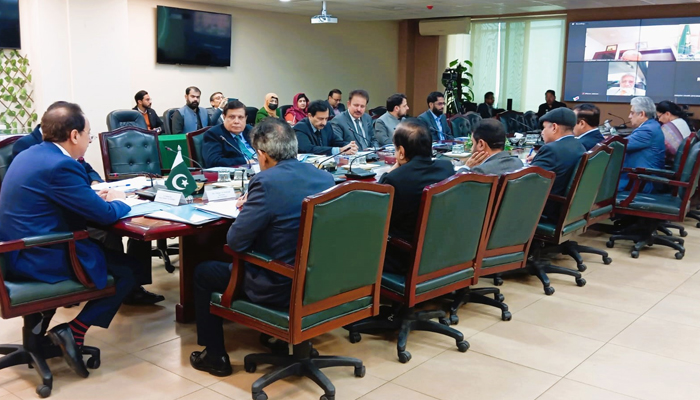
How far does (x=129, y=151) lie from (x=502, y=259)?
101 inches

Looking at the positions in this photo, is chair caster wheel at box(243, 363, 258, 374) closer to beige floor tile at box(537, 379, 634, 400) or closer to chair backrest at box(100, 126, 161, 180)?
beige floor tile at box(537, 379, 634, 400)

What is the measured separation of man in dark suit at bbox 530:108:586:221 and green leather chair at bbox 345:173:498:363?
1.09m

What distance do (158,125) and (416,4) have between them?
4.38 m

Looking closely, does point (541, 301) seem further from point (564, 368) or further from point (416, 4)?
point (416, 4)

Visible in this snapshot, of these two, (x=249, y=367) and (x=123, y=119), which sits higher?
(x=123, y=119)

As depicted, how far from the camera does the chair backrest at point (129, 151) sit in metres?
4.23

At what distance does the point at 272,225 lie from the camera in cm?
238

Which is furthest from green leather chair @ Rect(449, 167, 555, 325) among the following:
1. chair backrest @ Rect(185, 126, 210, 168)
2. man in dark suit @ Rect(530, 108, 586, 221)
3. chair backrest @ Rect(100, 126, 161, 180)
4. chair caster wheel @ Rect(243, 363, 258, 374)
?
chair backrest @ Rect(100, 126, 161, 180)

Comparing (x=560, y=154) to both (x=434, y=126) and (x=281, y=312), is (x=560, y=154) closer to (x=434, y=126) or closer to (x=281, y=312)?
(x=281, y=312)

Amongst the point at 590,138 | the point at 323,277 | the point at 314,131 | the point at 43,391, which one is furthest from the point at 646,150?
the point at 43,391

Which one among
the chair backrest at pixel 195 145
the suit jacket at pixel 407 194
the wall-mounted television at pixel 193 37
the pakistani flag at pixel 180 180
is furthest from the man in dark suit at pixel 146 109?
the suit jacket at pixel 407 194

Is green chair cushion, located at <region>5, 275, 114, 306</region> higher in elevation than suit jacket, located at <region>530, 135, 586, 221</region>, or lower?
lower

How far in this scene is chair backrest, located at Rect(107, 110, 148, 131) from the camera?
6074mm

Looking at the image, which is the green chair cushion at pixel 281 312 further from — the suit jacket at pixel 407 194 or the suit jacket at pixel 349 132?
the suit jacket at pixel 349 132
